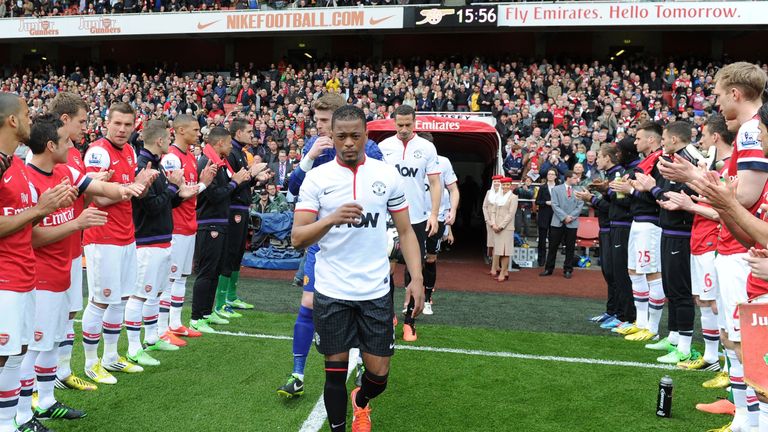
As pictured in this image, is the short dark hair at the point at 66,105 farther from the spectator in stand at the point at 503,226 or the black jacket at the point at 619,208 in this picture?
the spectator in stand at the point at 503,226

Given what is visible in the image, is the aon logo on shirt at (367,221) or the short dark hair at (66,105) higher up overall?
the short dark hair at (66,105)

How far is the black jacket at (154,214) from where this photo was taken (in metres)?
5.89

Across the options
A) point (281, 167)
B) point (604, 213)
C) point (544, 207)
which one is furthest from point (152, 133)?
point (281, 167)

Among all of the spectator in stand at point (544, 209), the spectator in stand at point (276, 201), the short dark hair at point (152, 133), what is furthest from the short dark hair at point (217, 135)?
the spectator in stand at point (544, 209)

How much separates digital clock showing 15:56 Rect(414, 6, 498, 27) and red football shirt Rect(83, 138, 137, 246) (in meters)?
23.4

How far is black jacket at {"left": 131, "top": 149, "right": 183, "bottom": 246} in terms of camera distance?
5891 mm

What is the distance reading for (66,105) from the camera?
4816 millimetres

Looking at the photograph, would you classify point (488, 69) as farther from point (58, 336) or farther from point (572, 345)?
point (58, 336)

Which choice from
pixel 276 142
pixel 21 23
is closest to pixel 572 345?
pixel 276 142

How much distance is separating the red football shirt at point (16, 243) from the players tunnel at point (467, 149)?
9.21 m

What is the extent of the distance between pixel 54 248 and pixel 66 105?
3.98 ft

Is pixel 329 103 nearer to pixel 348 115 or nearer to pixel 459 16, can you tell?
pixel 348 115

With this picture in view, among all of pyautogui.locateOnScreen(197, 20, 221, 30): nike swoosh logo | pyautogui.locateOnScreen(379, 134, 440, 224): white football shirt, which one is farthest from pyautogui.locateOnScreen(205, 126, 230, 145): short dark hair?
pyautogui.locateOnScreen(197, 20, 221, 30): nike swoosh logo

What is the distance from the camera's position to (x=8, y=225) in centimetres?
347
